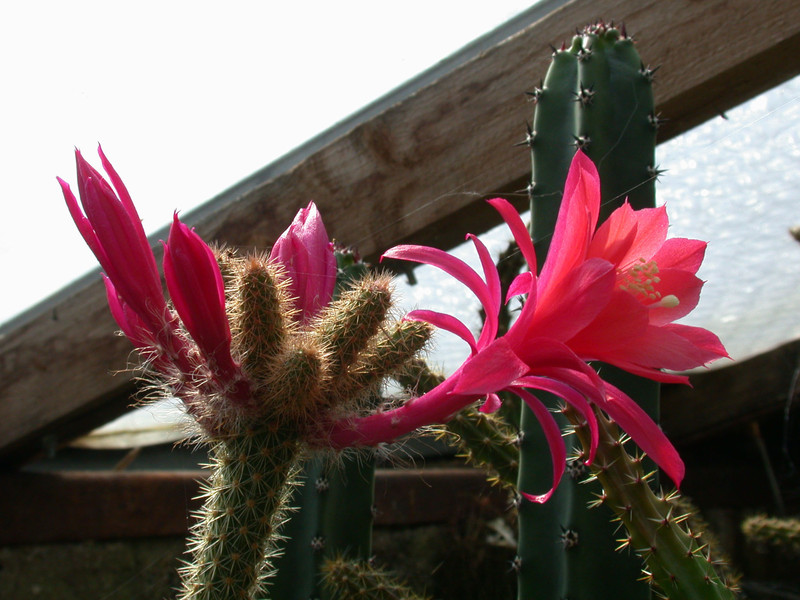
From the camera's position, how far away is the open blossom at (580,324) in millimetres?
533

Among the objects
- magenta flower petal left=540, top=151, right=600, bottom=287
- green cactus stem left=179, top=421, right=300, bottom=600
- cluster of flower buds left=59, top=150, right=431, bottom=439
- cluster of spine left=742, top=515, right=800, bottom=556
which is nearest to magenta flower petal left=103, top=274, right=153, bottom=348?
cluster of flower buds left=59, top=150, right=431, bottom=439

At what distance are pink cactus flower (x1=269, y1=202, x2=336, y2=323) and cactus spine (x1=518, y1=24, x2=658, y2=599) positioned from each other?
32 centimetres

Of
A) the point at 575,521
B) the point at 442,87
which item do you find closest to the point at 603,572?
the point at 575,521

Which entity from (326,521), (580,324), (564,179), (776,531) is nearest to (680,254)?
(580,324)

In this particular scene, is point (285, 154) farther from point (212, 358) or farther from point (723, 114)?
point (212, 358)

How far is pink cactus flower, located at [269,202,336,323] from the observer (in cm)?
70

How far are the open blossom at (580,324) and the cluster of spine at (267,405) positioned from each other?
40 millimetres

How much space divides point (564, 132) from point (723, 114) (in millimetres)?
539

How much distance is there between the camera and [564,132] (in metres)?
0.92

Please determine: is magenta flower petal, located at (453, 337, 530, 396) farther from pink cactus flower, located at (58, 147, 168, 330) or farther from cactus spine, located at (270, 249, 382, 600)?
cactus spine, located at (270, 249, 382, 600)

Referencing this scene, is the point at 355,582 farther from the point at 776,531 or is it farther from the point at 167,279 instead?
the point at 776,531

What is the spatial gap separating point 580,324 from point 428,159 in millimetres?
935

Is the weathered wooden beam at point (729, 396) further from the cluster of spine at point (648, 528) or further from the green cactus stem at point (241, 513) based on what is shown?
the green cactus stem at point (241, 513)

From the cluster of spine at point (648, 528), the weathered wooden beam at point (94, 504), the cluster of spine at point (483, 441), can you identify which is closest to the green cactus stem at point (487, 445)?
the cluster of spine at point (483, 441)
